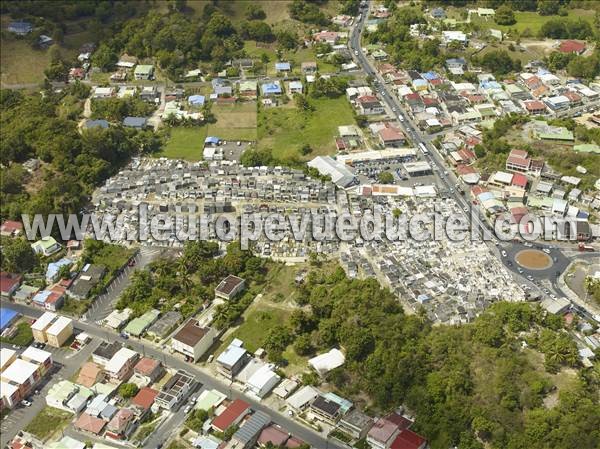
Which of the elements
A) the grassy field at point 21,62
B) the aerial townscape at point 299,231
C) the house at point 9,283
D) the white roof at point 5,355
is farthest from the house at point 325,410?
the grassy field at point 21,62

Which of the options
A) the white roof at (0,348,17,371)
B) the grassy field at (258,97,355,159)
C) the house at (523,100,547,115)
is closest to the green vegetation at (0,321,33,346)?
the white roof at (0,348,17,371)

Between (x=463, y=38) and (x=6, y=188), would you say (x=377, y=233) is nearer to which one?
(x=6, y=188)

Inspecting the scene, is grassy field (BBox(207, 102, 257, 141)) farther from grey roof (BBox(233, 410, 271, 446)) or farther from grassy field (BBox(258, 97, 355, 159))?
grey roof (BBox(233, 410, 271, 446))

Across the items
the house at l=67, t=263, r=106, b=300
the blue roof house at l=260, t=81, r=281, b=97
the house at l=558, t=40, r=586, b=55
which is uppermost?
the house at l=558, t=40, r=586, b=55

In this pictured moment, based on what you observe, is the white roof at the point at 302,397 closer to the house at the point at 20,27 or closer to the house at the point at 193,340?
the house at the point at 193,340

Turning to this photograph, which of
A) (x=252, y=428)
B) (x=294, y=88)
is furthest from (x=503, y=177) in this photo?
(x=252, y=428)

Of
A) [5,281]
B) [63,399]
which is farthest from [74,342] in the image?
[5,281]

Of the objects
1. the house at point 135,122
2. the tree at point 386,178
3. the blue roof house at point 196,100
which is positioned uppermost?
the blue roof house at point 196,100
